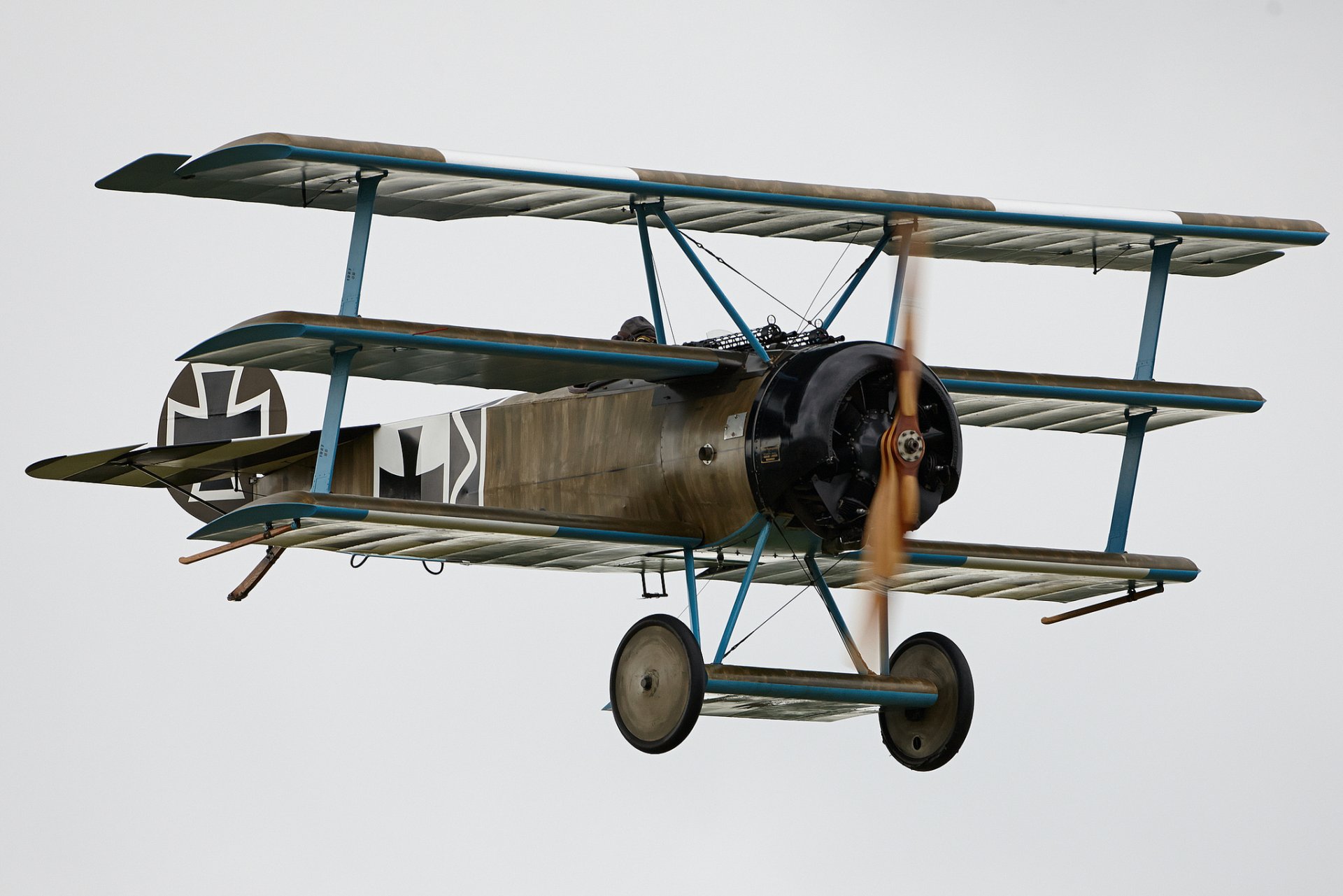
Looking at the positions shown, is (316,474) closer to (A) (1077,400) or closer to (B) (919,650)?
(B) (919,650)

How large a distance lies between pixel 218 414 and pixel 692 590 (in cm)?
607

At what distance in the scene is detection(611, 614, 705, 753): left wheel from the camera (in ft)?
50.3

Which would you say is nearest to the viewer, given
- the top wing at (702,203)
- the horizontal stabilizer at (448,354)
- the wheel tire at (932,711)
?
the horizontal stabilizer at (448,354)

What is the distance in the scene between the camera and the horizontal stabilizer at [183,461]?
1798cm

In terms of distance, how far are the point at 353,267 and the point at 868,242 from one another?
419cm

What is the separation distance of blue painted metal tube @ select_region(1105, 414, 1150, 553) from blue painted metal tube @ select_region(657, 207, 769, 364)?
3.83 meters

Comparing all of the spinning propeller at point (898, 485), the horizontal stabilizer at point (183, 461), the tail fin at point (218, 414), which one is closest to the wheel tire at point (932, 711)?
the spinning propeller at point (898, 485)

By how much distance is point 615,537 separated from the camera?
16.2 m

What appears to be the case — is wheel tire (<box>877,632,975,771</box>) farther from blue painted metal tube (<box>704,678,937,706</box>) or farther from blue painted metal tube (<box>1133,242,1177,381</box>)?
blue painted metal tube (<box>1133,242,1177,381</box>)

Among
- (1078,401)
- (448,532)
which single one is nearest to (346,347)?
(448,532)

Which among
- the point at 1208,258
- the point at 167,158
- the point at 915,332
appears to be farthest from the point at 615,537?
the point at 1208,258

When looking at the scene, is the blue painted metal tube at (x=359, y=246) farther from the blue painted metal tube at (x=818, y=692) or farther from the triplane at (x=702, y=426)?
the blue painted metal tube at (x=818, y=692)

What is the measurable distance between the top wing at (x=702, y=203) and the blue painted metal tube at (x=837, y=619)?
2.43 m

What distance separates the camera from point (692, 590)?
16203 mm
